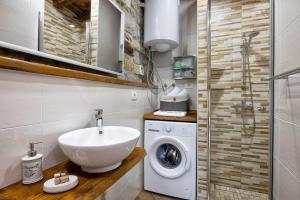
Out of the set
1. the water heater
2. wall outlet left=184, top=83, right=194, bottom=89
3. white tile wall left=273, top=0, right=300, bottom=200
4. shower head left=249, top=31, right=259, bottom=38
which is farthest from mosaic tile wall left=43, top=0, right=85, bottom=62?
shower head left=249, top=31, right=259, bottom=38

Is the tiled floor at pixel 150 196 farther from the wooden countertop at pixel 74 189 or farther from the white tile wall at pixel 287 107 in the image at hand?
the wooden countertop at pixel 74 189

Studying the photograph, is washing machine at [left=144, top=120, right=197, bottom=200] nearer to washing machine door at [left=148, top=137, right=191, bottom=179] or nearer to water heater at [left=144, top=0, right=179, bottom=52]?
washing machine door at [left=148, top=137, right=191, bottom=179]

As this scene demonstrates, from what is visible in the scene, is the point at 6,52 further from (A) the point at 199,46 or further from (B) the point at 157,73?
(B) the point at 157,73

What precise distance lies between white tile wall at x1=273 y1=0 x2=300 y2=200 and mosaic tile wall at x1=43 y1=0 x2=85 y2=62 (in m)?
1.23

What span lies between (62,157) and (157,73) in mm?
1864

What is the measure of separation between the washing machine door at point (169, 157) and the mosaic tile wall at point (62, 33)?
118 cm

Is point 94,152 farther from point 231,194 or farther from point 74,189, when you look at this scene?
point 231,194

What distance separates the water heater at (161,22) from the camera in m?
1.93

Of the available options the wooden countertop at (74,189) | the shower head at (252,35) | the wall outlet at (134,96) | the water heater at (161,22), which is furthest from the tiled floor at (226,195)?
the water heater at (161,22)

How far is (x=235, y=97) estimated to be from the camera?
70.1 inches

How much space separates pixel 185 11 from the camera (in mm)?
2340

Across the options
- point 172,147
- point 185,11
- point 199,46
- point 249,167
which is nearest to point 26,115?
point 172,147

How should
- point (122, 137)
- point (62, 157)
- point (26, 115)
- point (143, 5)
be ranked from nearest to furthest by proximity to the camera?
point (26, 115) → point (62, 157) → point (122, 137) → point (143, 5)

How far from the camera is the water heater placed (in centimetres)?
193
